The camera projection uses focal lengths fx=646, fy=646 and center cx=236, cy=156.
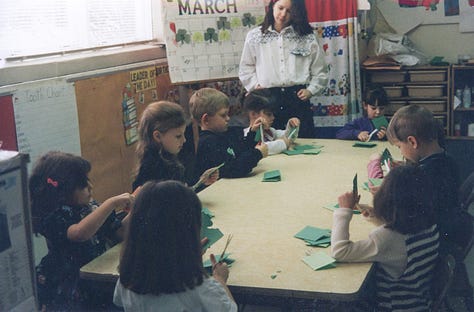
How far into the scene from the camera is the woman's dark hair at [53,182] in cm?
224

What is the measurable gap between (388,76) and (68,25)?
3.37 metres

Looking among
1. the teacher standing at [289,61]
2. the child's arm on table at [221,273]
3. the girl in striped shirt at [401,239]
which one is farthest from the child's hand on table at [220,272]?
the teacher standing at [289,61]

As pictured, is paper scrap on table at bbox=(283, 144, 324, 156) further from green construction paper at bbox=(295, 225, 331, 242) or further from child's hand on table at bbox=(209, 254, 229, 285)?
child's hand on table at bbox=(209, 254, 229, 285)

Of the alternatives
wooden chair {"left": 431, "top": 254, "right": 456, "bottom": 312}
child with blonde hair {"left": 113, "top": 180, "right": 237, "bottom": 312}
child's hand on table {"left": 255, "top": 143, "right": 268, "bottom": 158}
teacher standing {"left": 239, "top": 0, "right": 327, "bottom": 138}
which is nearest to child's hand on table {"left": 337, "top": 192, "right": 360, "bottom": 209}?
wooden chair {"left": 431, "top": 254, "right": 456, "bottom": 312}

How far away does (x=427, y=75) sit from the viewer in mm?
6129

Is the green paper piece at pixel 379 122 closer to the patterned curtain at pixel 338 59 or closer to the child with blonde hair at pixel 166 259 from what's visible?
the child with blonde hair at pixel 166 259

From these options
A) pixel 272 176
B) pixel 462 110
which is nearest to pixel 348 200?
pixel 272 176

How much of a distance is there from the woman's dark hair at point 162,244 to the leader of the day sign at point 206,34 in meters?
3.19

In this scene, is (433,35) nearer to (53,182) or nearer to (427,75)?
(427,75)

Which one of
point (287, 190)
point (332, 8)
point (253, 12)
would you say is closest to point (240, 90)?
point (253, 12)

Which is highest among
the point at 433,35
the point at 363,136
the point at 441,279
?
the point at 433,35

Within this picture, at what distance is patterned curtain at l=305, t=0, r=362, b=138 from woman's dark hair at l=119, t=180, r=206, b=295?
174 inches

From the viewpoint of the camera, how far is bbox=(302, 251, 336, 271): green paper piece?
6.48 ft

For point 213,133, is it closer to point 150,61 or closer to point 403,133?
point 403,133
